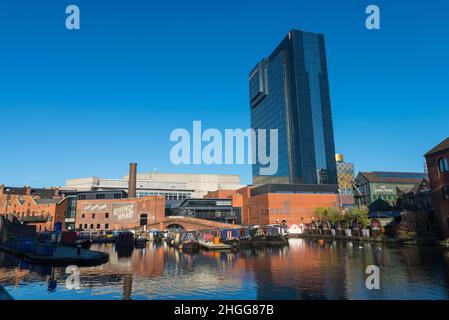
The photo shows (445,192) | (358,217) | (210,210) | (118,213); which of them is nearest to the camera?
(445,192)

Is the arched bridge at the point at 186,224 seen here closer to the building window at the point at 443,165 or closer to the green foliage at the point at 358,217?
the green foliage at the point at 358,217

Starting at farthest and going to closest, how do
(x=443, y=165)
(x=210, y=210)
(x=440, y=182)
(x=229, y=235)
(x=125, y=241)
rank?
1. (x=210, y=210)
2. (x=229, y=235)
3. (x=125, y=241)
4. (x=440, y=182)
5. (x=443, y=165)

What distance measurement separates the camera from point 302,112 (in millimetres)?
157625

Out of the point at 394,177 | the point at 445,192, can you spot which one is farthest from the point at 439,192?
the point at 394,177

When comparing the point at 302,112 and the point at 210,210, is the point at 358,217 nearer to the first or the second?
the point at 210,210

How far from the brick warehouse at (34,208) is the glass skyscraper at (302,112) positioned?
98293 millimetres

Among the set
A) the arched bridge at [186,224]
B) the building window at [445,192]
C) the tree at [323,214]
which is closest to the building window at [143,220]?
the arched bridge at [186,224]

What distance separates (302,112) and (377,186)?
56600 millimetres

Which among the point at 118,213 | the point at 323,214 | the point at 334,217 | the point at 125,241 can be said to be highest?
the point at 118,213

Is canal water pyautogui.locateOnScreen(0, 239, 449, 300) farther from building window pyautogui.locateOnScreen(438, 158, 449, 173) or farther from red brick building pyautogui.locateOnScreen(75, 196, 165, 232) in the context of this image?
red brick building pyautogui.locateOnScreen(75, 196, 165, 232)

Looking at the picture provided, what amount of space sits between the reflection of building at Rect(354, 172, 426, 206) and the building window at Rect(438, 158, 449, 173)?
2323 inches

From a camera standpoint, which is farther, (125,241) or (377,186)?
(377,186)
